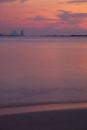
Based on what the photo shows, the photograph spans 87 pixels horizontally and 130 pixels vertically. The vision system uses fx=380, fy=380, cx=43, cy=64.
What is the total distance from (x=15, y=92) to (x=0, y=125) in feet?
9.54

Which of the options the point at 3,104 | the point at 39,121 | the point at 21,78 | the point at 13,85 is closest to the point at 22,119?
the point at 39,121

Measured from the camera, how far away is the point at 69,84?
807 centimetres

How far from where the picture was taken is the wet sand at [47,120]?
3945 millimetres

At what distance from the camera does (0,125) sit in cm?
400

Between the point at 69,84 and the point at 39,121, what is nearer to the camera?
the point at 39,121

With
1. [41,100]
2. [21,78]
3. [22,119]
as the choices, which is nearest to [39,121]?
[22,119]

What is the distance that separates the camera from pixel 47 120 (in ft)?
13.9

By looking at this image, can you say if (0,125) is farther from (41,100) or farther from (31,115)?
(41,100)

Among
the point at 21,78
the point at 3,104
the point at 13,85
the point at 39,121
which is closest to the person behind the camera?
the point at 39,121

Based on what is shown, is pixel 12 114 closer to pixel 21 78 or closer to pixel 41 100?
pixel 41 100

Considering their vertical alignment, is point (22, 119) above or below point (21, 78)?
above

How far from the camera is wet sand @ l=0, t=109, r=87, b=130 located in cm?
395

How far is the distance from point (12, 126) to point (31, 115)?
0.56 meters

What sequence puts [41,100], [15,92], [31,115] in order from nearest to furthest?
[31,115] < [41,100] < [15,92]
